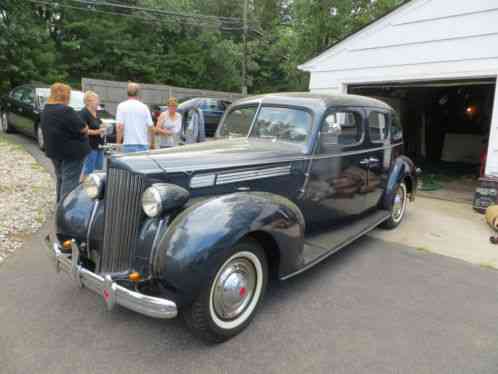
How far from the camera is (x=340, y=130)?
3828 millimetres

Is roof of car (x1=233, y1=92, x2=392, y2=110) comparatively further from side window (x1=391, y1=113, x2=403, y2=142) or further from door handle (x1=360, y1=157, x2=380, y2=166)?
side window (x1=391, y1=113, x2=403, y2=142)

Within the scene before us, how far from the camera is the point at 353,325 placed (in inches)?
107

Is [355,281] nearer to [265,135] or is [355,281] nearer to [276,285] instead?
[276,285]

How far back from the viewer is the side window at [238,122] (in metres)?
3.83

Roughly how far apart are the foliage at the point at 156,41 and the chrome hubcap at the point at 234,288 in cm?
1098

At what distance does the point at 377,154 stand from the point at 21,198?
204 inches

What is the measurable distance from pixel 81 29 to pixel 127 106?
56.6 feet

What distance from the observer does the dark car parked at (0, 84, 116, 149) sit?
8.25 meters

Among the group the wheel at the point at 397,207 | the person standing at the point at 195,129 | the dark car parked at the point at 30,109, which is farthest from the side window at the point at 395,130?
the dark car parked at the point at 30,109

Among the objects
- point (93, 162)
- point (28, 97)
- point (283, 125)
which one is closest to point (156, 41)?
point (28, 97)

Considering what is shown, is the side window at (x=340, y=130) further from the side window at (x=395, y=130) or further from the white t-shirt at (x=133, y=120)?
the white t-shirt at (x=133, y=120)

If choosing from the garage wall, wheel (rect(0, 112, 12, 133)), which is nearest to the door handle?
the garage wall

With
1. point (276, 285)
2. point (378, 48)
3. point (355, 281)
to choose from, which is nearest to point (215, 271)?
point (276, 285)

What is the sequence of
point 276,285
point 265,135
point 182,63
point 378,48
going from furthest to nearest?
point 182,63 → point 378,48 → point 265,135 → point 276,285
